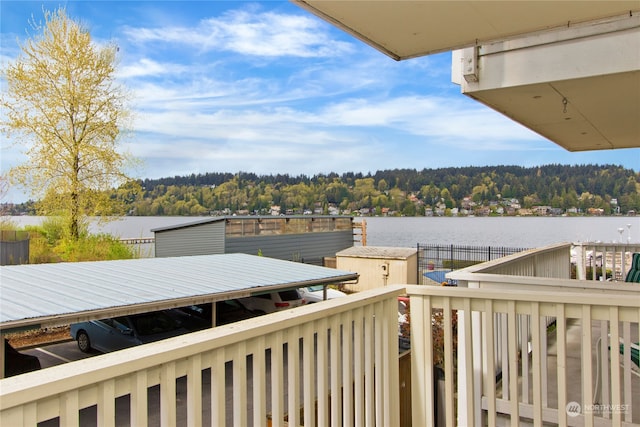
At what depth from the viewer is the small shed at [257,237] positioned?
714 inches

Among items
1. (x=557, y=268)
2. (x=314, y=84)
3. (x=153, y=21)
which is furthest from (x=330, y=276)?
(x=314, y=84)

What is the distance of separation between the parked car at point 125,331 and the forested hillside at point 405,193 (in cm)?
938

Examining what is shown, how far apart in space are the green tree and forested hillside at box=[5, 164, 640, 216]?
126cm

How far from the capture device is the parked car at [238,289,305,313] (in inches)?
424

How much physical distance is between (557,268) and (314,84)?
50855 mm

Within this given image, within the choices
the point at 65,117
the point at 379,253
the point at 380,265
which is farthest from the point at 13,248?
the point at 379,253

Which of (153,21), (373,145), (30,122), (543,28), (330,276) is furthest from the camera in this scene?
(373,145)

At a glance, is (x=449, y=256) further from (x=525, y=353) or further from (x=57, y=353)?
(x=525, y=353)

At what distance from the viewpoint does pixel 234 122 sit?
59281mm

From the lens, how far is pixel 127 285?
303 inches

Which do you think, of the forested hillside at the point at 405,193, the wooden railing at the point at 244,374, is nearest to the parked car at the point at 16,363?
the wooden railing at the point at 244,374

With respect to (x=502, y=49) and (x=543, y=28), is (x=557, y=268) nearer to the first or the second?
(x=502, y=49)

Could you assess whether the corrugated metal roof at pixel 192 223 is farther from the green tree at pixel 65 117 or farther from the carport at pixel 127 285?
the carport at pixel 127 285

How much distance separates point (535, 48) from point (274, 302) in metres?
8.31
